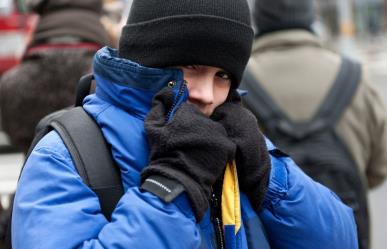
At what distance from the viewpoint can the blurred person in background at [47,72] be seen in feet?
11.2

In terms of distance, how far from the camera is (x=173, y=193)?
5.67 ft

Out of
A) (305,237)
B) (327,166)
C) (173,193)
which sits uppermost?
(173,193)

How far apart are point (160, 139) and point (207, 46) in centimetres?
29

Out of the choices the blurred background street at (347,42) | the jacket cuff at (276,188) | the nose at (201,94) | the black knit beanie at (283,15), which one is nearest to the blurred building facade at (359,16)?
the blurred background street at (347,42)

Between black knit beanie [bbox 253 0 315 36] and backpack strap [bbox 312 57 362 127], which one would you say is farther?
black knit beanie [bbox 253 0 315 36]

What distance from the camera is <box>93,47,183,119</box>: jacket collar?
6.18 ft

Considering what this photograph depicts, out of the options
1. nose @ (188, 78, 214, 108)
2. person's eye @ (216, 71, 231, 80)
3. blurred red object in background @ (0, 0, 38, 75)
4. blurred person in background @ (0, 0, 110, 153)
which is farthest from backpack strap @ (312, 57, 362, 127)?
blurred red object in background @ (0, 0, 38, 75)

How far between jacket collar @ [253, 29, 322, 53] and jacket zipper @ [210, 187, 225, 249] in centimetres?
193

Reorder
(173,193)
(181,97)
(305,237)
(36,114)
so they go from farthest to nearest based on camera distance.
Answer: (36,114) → (305,237) → (181,97) → (173,193)

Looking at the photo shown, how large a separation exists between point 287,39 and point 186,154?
207cm

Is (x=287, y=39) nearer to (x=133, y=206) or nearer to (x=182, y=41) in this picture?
(x=182, y=41)

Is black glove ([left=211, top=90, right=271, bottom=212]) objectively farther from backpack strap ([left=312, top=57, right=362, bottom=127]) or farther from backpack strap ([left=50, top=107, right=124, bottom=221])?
backpack strap ([left=312, top=57, right=362, bottom=127])

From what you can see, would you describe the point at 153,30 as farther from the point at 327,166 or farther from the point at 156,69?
the point at 327,166

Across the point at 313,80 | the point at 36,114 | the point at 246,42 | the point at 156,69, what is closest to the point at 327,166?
the point at 313,80
